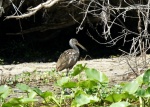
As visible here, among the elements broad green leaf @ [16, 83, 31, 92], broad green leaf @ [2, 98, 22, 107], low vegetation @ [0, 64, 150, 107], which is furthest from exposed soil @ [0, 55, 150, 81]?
broad green leaf @ [2, 98, 22, 107]

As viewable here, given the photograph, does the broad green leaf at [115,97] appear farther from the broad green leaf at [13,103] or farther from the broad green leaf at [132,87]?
the broad green leaf at [13,103]

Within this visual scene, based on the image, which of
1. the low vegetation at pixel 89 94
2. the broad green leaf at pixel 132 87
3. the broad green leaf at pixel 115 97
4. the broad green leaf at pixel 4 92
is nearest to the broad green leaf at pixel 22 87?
the low vegetation at pixel 89 94

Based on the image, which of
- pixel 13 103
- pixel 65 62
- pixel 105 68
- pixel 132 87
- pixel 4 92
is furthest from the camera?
pixel 105 68

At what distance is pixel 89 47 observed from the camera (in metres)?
18.4

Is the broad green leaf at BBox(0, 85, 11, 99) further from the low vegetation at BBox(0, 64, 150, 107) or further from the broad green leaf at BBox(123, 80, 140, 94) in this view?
the broad green leaf at BBox(123, 80, 140, 94)

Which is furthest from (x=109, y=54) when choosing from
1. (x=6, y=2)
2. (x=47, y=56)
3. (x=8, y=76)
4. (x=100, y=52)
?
(x=8, y=76)

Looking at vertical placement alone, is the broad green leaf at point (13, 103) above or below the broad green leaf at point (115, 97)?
above

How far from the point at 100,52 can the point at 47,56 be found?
201cm

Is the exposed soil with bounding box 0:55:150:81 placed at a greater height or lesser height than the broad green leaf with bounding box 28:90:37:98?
lesser

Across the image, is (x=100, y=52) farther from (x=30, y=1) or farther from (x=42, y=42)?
(x=30, y=1)

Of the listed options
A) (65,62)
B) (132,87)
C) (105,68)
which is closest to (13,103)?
(132,87)

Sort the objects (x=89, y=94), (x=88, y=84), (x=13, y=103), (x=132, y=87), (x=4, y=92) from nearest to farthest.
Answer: (x=13, y=103)
(x=132, y=87)
(x=4, y=92)
(x=88, y=84)
(x=89, y=94)

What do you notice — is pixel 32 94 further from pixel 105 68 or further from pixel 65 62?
pixel 105 68

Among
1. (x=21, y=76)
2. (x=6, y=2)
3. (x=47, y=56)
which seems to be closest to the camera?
(x=21, y=76)
